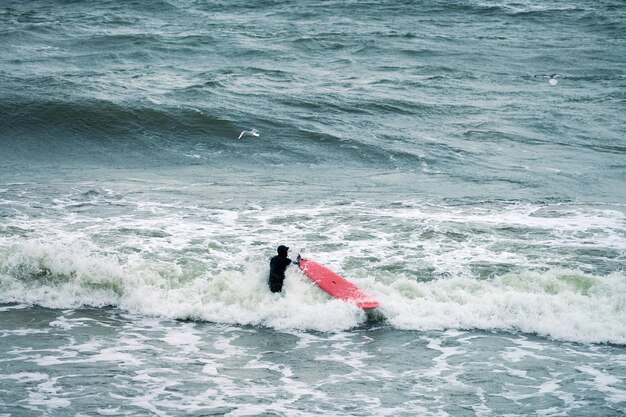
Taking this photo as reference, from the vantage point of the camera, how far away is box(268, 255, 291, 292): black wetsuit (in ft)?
39.4

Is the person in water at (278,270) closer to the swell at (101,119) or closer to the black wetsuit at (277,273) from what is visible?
the black wetsuit at (277,273)

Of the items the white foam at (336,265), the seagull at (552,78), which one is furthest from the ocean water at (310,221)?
the seagull at (552,78)

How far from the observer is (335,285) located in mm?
12195

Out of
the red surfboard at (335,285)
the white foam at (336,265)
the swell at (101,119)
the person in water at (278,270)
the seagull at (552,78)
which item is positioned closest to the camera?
the white foam at (336,265)

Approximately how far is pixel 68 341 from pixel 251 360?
2329 millimetres

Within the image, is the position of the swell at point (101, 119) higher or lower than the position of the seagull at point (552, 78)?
lower

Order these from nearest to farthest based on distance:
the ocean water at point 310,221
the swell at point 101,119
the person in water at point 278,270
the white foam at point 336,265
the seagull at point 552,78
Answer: the ocean water at point 310,221 < the white foam at point 336,265 < the person in water at point 278,270 < the swell at point 101,119 < the seagull at point 552,78

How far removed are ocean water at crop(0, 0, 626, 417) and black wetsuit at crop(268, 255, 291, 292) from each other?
0.17m

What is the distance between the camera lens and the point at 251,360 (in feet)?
32.9

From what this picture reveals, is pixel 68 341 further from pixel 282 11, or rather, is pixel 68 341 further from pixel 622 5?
pixel 622 5

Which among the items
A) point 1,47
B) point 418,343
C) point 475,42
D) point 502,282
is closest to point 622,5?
point 475,42

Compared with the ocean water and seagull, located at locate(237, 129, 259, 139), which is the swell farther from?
seagull, located at locate(237, 129, 259, 139)

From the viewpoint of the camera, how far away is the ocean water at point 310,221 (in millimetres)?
9422

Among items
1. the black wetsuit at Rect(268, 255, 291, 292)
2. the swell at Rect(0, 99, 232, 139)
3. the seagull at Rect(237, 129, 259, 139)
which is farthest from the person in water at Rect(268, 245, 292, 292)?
the swell at Rect(0, 99, 232, 139)
